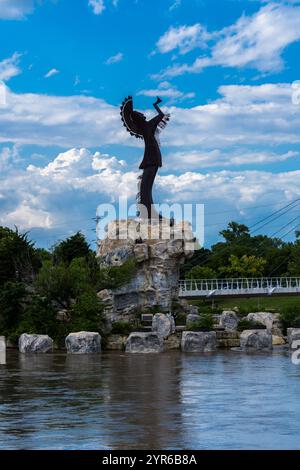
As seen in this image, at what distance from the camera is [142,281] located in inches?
1660

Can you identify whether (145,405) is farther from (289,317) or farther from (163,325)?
(289,317)

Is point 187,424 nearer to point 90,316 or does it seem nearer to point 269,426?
point 269,426

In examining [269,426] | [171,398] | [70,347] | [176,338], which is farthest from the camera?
[176,338]

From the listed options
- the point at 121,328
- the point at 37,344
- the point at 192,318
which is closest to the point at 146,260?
the point at 192,318

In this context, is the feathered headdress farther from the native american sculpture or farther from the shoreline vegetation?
the shoreline vegetation

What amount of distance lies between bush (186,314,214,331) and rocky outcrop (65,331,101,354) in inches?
184

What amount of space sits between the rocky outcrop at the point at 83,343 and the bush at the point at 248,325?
27.3ft

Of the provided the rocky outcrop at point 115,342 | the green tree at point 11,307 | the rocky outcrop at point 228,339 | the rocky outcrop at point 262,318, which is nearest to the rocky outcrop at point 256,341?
the rocky outcrop at point 228,339

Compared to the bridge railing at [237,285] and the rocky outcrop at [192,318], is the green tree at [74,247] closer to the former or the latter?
the bridge railing at [237,285]

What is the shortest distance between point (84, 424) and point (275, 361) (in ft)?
52.5

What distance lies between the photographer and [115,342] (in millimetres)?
38812

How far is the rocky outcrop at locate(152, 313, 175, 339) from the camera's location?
126 ft

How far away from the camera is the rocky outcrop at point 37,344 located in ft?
120
